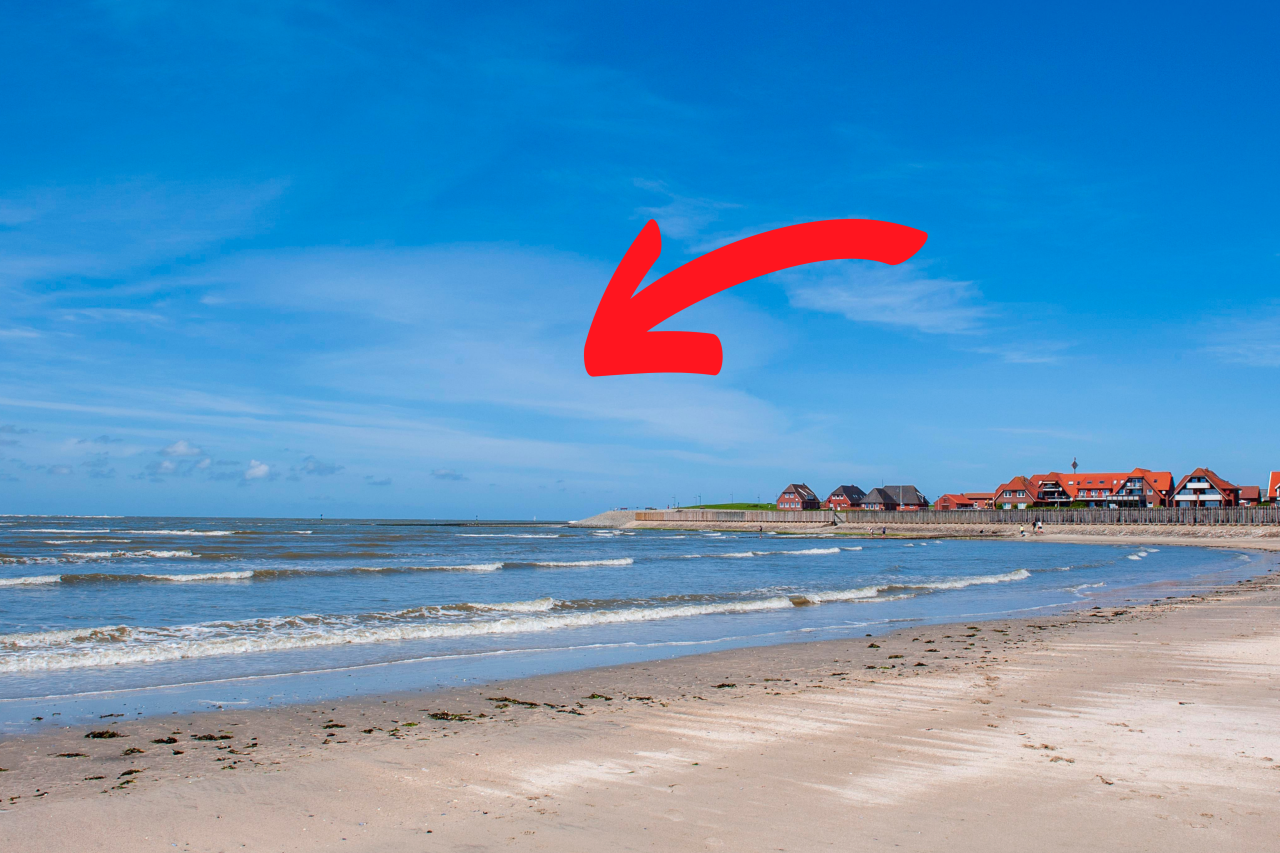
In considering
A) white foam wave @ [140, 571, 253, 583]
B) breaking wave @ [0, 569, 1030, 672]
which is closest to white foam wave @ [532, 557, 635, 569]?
white foam wave @ [140, 571, 253, 583]

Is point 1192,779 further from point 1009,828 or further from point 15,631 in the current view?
point 15,631

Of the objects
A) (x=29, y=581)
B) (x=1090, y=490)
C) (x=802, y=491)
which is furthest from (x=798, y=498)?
(x=29, y=581)

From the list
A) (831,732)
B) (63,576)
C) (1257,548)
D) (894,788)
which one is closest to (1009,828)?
(894,788)

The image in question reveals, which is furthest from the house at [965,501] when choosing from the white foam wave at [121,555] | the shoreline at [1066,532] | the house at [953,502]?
the white foam wave at [121,555]

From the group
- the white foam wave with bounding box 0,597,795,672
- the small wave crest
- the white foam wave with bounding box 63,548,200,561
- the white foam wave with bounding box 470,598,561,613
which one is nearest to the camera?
the white foam wave with bounding box 0,597,795,672

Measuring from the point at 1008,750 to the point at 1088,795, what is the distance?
136 centimetres

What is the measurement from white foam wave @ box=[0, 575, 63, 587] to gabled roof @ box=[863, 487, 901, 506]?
135m

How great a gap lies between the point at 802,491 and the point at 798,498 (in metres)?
2.10

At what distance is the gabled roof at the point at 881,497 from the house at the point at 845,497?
3838 millimetres

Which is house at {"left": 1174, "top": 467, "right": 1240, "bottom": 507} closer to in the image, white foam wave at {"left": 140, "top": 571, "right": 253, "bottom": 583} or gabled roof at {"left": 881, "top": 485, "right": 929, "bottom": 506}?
gabled roof at {"left": 881, "top": 485, "right": 929, "bottom": 506}

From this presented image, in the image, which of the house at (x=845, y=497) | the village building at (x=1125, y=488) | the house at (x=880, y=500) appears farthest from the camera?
the house at (x=845, y=497)

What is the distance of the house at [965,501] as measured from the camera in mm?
146750

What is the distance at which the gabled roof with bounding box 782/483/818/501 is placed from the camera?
520 ft

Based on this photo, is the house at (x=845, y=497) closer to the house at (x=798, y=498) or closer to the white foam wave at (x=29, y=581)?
the house at (x=798, y=498)
